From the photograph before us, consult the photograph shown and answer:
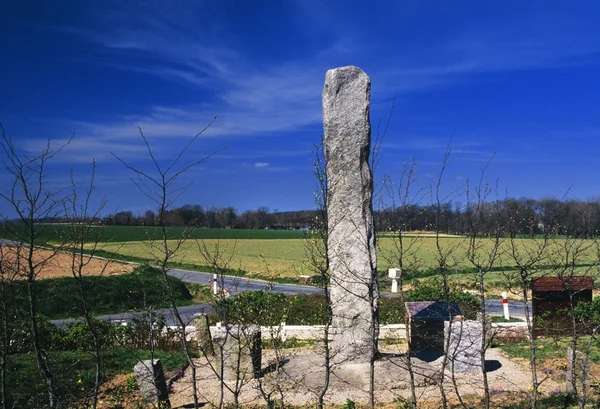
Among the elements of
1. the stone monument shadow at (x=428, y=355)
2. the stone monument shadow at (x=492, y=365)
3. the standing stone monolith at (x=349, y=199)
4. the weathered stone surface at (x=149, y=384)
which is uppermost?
the standing stone monolith at (x=349, y=199)

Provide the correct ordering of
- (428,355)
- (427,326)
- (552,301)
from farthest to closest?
(552,301)
(427,326)
(428,355)

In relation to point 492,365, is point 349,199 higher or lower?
higher

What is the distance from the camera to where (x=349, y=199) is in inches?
403

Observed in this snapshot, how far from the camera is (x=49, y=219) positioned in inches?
270

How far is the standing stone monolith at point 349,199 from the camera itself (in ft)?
33.2

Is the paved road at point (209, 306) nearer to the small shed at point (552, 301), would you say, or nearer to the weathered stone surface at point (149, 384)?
the small shed at point (552, 301)

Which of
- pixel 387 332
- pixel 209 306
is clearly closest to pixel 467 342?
pixel 387 332

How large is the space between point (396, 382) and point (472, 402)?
1.53 metres

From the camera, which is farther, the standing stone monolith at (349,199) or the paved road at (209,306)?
the paved road at (209,306)

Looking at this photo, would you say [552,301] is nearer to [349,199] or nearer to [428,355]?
[428,355]

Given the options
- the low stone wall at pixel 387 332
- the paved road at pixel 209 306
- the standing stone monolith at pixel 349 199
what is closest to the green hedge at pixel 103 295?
the paved road at pixel 209 306

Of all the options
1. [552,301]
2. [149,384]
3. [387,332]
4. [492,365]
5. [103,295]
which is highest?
[552,301]

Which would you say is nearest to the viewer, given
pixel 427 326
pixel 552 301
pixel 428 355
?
pixel 428 355

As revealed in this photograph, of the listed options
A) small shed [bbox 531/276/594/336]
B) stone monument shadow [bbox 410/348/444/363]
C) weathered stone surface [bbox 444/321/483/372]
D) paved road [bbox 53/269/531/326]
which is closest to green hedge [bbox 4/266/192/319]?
paved road [bbox 53/269/531/326]
